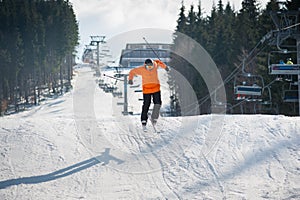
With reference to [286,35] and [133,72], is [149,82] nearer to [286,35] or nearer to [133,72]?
[133,72]

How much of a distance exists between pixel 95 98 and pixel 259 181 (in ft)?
128

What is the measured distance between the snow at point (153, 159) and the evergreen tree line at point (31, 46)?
34.0m

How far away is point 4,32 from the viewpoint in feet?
149

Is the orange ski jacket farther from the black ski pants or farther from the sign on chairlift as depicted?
the sign on chairlift

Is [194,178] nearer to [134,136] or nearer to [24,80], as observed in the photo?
[134,136]

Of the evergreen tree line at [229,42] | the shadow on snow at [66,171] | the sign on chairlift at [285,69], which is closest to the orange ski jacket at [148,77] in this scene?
the shadow on snow at [66,171]

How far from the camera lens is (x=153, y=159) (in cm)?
666

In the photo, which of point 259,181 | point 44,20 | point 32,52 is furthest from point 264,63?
point 44,20

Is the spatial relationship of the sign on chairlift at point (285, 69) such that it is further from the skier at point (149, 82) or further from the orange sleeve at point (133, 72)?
the orange sleeve at point (133, 72)

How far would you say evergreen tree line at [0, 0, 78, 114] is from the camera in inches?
1742

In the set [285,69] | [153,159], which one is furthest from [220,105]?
[153,159]

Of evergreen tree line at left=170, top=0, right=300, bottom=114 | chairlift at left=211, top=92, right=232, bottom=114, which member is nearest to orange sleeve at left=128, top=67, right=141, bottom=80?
chairlift at left=211, top=92, right=232, bottom=114

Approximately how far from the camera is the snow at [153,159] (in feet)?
17.5

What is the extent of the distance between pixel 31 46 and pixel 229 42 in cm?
A: 2596
